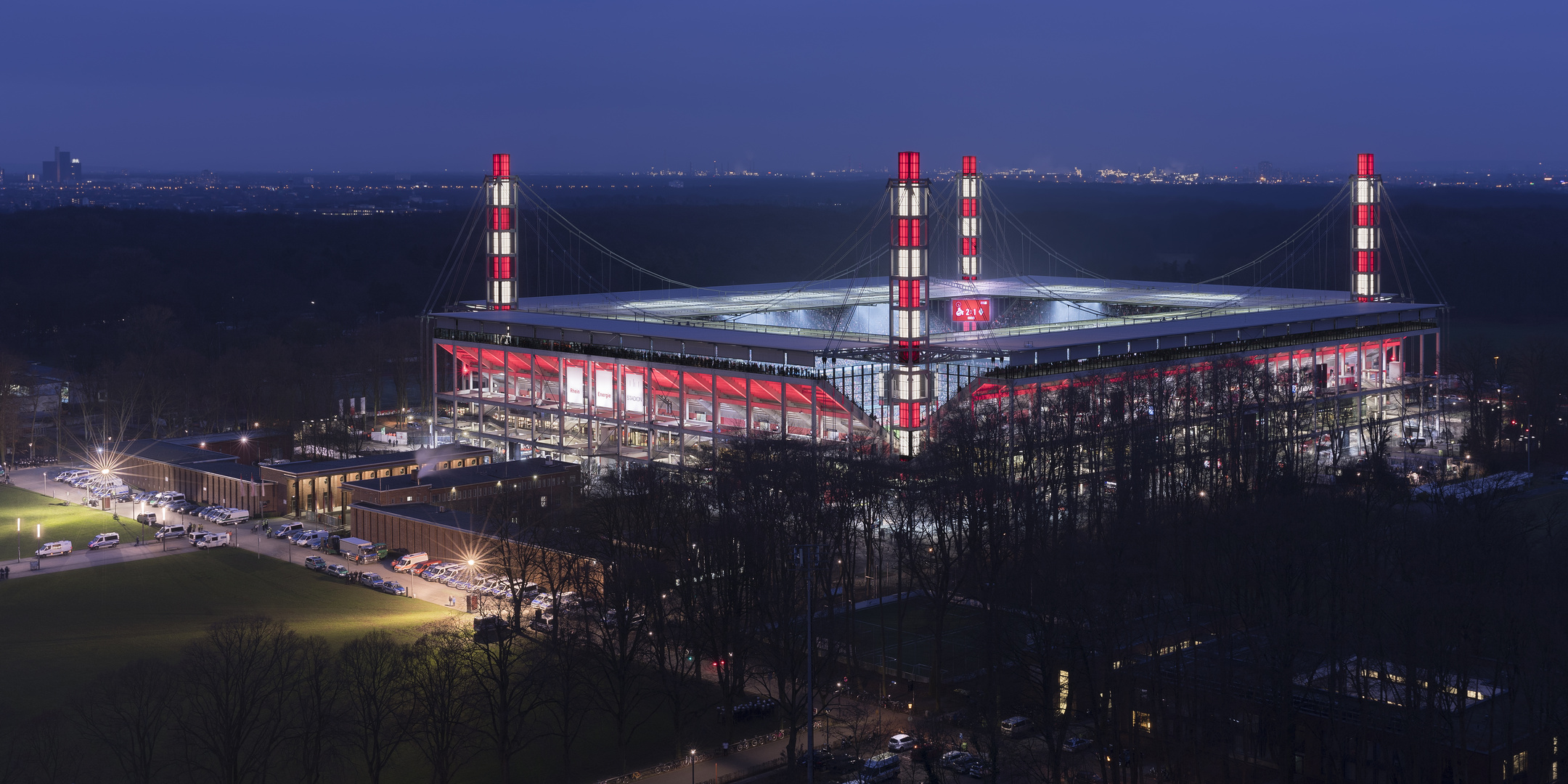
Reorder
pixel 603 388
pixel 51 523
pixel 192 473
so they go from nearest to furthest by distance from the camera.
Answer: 1. pixel 51 523
2. pixel 192 473
3. pixel 603 388

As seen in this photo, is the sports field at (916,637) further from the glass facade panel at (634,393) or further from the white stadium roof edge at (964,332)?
the glass facade panel at (634,393)

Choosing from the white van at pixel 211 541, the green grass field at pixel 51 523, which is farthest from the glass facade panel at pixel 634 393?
the green grass field at pixel 51 523

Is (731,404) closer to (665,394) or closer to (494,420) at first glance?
(665,394)

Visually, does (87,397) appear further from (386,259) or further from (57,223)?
(57,223)

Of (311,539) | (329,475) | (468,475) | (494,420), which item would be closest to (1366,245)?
(494,420)

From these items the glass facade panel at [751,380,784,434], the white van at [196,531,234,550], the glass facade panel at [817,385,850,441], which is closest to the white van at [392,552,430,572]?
the white van at [196,531,234,550]

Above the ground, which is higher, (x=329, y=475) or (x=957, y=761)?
(x=329, y=475)

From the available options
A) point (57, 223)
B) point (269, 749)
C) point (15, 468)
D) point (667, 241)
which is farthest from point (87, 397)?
point (667, 241)

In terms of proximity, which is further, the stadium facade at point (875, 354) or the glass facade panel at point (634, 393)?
the glass facade panel at point (634, 393)
